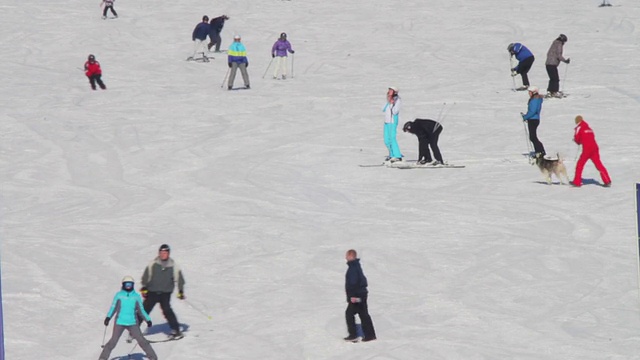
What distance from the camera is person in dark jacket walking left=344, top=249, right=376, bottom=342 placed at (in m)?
13.1

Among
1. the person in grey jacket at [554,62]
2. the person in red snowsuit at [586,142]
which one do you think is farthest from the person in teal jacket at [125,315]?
the person in grey jacket at [554,62]

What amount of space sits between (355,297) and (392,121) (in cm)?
934

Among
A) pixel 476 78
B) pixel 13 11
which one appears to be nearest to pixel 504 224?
pixel 476 78

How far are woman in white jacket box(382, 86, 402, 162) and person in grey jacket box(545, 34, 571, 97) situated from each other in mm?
6489

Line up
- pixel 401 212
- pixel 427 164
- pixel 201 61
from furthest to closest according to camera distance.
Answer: pixel 201 61 → pixel 427 164 → pixel 401 212

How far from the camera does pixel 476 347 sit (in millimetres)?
13172

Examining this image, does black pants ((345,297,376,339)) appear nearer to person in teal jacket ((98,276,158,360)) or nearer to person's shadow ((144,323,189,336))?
person's shadow ((144,323,189,336))

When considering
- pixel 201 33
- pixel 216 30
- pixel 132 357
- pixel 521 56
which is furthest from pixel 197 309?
pixel 216 30

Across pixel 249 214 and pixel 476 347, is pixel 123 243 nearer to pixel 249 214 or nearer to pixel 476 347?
pixel 249 214

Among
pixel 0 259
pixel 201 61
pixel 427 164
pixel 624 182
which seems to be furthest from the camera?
pixel 201 61

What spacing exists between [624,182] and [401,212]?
14.0 feet

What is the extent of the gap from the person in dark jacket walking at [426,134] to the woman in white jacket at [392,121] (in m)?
0.52

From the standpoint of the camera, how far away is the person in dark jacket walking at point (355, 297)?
13.1m

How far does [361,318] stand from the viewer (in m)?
13.3
